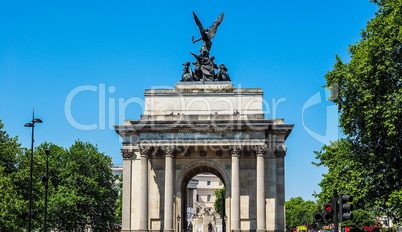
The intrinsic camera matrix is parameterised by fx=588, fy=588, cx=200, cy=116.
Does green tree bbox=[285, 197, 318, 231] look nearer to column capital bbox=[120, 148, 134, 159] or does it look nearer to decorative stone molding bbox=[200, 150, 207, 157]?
decorative stone molding bbox=[200, 150, 207, 157]

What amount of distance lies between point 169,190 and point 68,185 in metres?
22.5

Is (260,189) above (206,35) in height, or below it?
below

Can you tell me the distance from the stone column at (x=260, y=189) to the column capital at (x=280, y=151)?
7.85 ft

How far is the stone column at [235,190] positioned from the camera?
5122 cm

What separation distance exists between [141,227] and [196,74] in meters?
15.9

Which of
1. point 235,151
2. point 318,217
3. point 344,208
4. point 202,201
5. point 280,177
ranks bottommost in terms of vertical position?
point 202,201

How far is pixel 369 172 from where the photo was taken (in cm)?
4041

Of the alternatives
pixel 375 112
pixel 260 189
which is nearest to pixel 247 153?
pixel 260 189

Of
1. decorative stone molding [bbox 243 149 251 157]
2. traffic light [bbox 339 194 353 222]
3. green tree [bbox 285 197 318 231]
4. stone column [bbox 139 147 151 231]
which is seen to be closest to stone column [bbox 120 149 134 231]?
stone column [bbox 139 147 151 231]

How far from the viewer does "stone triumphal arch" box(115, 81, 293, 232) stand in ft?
171

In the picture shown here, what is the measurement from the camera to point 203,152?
180 ft

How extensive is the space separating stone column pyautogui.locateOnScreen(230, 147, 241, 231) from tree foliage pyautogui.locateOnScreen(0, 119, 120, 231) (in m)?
19.4

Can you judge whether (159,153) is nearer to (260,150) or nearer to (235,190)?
(235,190)

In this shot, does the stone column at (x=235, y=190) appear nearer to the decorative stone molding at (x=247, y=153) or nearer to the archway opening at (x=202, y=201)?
the decorative stone molding at (x=247, y=153)
